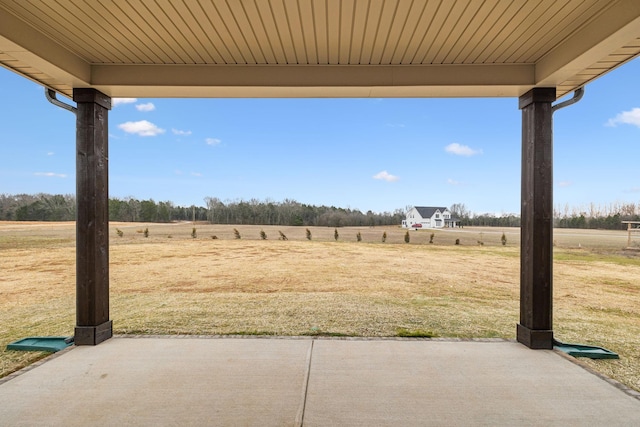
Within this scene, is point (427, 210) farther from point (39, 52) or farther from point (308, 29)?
point (39, 52)

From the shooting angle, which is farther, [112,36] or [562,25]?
[112,36]

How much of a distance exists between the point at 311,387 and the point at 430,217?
686 inches

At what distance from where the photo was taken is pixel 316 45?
2201 mm

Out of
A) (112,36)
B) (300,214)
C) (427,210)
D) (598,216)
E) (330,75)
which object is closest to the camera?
(112,36)

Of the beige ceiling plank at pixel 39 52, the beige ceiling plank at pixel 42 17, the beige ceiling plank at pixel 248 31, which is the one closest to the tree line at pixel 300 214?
the beige ceiling plank at pixel 39 52

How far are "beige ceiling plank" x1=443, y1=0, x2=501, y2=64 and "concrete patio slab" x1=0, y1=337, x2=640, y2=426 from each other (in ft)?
7.61

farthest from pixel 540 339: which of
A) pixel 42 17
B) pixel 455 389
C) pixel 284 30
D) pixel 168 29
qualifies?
pixel 42 17

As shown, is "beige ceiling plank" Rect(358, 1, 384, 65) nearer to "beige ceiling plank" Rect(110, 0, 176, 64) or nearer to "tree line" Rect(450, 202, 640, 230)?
"beige ceiling plank" Rect(110, 0, 176, 64)

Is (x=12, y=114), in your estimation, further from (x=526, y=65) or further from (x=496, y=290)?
(x=496, y=290)

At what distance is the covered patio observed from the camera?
181 centimetres

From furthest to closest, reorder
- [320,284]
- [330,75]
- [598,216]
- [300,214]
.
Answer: [300,214] < [598,216] < [320,284] < [330,75]

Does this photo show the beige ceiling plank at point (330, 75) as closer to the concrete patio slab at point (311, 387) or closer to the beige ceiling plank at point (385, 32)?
the beige ceiling plank at point (385, 32)

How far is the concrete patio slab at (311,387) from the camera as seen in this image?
1.69m

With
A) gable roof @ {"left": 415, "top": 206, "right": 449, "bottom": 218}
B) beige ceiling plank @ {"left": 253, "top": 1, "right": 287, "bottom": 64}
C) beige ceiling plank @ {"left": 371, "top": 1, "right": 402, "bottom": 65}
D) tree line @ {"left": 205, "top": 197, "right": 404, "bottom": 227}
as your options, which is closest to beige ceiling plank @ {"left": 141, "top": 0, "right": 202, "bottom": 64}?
beige ceiling plank @ {"left": 253, "top": 1, "right": 287, "bottom": 64}
